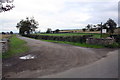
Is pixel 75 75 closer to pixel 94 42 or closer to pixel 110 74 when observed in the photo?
pixel 110 74

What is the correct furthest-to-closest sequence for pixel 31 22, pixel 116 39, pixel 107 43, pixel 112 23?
1. pixel 31 22
2. pixel 112 23
3. pixel 116 39
4. pixel 107 43

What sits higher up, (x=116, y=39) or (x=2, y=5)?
(x=2, y=5)

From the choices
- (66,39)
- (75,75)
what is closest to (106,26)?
(66,39)

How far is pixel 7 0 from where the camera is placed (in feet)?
38.3

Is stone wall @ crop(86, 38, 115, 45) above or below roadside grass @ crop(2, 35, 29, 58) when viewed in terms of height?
above

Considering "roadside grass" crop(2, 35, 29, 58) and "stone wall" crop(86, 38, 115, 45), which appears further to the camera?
"stone wall" crop(86, 38, 115, 45)

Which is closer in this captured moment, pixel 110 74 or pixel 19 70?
pixel 110 74

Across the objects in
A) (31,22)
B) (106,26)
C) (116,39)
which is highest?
(31,22)

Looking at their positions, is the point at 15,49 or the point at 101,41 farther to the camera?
the point at 101,41

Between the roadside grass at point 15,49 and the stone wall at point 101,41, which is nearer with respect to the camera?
the roadside grass at point 15,49

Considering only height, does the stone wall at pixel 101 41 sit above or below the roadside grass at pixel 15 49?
above

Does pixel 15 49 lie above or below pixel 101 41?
below

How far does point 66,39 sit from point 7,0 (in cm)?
1858

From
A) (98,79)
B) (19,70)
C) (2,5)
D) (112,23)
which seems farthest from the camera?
(112,23)
